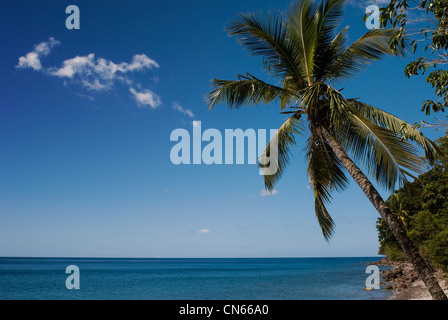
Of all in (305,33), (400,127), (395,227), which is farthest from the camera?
(305,33)

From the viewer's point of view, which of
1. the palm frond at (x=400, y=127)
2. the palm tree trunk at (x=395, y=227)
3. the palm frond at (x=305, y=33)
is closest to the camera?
the palm tree trunk at (x=395, y=227)

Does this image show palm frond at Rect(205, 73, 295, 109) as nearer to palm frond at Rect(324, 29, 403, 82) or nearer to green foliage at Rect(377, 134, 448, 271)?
palm frond at Rect(324, 29, 403, 82)

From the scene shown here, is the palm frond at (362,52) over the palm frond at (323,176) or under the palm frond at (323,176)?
over

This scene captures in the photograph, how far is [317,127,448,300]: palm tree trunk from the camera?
488cm

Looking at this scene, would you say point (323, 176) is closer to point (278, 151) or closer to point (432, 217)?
point (278, 151)

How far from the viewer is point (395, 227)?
17.7ft

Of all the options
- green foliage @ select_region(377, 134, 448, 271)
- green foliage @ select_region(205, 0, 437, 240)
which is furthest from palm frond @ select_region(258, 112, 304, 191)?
green foliage @ select_region(377, 134, 448, 271)

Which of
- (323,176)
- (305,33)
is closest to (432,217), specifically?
(323,176)

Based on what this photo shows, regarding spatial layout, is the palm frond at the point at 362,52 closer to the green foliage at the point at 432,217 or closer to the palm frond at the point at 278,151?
the palm frond at the point at 278,151

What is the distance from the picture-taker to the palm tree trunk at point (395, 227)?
4.88 meters

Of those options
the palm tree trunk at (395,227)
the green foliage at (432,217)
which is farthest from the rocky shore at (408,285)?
the palm tree trunk at (395,227)

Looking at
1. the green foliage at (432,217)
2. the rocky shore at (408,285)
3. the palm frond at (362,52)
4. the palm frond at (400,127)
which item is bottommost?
the rocky shore at (408,285)
